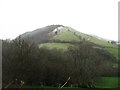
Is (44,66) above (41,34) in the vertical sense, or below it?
below

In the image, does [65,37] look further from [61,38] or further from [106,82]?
[106,82]

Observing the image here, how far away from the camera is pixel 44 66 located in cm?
2998

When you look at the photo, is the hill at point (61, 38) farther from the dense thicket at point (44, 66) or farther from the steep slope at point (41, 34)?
the dense thicket at point (44, 66)

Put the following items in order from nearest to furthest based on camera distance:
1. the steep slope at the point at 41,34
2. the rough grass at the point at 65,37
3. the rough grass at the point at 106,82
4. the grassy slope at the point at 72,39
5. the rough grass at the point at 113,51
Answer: the rough grass at the point at 106,82 < the grassy slope at the point at 72,39 < the rough grass at the point at 113,51 < the steep slope at the point at 41,34 < the rough grass at the point at 65,37

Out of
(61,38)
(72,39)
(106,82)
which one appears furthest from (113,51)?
(106,82)

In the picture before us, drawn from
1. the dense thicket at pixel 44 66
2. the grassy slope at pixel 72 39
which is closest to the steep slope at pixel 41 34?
the grassy slope at pixel 72 39

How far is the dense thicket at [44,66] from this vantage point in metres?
26.5

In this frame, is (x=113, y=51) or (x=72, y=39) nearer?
(x=113, y=51)

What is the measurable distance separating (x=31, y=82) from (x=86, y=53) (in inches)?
575

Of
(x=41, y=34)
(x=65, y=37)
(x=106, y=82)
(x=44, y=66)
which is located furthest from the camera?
(x=41, y=34)

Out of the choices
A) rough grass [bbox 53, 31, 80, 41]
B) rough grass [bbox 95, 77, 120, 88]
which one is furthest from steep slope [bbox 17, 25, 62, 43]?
rough grass [bbox 95, 77, 120, 88]

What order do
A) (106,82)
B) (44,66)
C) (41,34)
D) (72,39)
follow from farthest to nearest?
1. (41,34)
2. (72,39)
3. (106,82)
4. (44,66)

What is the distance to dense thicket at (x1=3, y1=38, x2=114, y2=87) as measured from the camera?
26478mm

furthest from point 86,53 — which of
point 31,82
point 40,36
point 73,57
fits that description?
point 40,36
